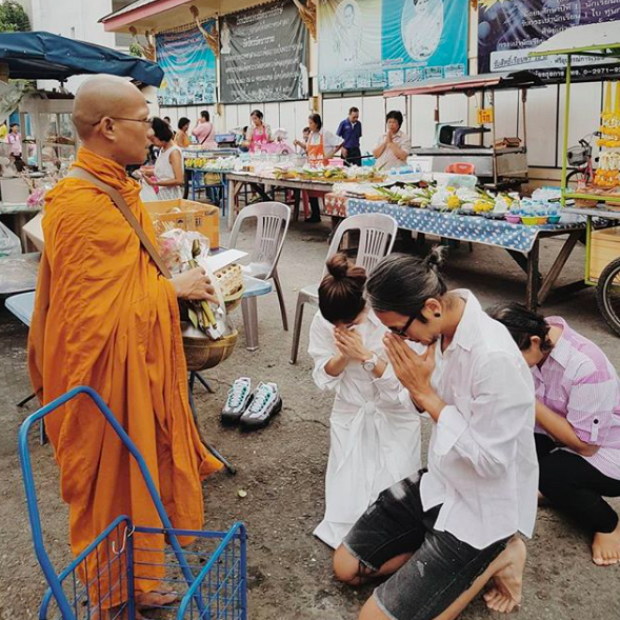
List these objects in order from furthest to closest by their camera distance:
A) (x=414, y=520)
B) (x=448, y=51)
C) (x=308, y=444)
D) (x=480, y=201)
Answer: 1. (x=448, y=51)
2. (x=480, y=201)
3. (x=308, y=444)
4. (x=414, y=520)

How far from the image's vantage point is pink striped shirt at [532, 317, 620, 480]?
103 inches

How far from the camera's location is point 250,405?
402cm

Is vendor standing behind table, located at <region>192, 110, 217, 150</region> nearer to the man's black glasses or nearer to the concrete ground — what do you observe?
the concrete ground

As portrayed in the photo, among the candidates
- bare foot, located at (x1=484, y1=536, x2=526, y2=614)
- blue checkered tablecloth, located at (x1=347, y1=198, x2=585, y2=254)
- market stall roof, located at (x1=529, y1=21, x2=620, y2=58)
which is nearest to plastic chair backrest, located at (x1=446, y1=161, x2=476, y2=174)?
blue checkered tablecloth, located at (x1=347, y1=198, x2=585, y2=254)

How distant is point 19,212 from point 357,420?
5.26 meters

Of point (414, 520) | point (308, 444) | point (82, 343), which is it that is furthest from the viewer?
point (308, 444)

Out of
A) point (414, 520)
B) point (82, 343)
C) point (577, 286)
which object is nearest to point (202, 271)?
point (82, 343)

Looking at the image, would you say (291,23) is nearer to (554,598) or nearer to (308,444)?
(308,444)

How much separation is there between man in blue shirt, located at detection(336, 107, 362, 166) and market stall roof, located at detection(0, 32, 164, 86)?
5.14 metres

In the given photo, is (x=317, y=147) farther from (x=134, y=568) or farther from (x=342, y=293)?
(x=134, y=568)

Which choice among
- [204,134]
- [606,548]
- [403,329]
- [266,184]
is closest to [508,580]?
[606,548]

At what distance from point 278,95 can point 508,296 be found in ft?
35.4

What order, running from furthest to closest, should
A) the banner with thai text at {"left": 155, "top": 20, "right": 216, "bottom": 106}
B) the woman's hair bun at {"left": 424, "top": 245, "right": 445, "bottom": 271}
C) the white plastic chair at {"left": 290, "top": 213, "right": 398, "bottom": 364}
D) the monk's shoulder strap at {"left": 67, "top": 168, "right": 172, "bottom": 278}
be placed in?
the banner with thai text at {"left": 155, "top": 20, "right": 216, "bottom": 106}, the white plastic chair at {"left": 290, "top": 213, "right": 398, "bottom": 364}, the monk's shoulder strap at {"left": 67, "top": 168, "right": 172, "bottom": 278}, the woman's hair bun at {"left": 424, "top": 245, "right": 445, "bottom": 271}

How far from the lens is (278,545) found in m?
2.88
